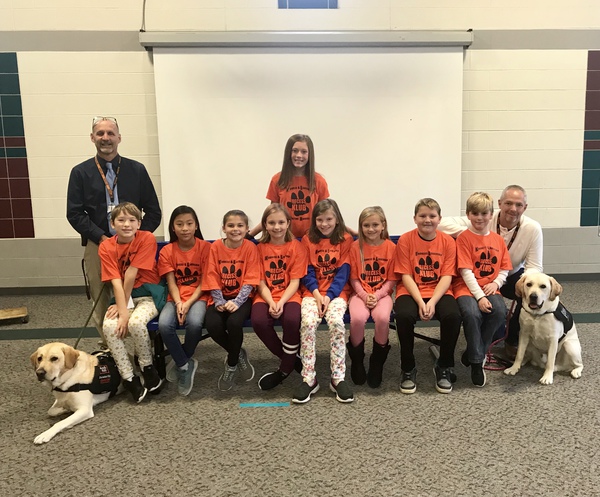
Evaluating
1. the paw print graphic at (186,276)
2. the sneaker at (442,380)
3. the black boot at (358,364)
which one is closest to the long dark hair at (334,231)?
the black boot at (358,364)

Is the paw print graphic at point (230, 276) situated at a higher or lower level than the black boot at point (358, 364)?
higher

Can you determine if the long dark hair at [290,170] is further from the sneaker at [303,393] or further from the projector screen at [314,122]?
the projector screen at [314,122]

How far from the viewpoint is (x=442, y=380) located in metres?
2.94

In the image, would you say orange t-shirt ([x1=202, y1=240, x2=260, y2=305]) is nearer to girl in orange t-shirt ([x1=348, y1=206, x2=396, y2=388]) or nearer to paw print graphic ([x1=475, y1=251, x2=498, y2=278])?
girl in orange t-shirt ([x1=348, y1=206, x2=396, y2=388])

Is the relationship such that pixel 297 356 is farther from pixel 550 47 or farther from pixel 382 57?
pixel 550 47

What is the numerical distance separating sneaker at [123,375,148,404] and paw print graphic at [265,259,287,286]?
3.28 feet

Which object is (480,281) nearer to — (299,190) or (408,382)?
(408,382)

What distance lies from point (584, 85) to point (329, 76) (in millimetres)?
2814

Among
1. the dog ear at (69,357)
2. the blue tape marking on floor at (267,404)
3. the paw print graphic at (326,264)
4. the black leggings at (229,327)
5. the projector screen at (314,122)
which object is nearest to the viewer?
the dog ear at (69,357)

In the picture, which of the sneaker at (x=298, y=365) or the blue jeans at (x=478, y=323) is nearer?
the blue jeans at (x=478, y=323)

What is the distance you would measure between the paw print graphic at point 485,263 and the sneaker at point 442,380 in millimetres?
670

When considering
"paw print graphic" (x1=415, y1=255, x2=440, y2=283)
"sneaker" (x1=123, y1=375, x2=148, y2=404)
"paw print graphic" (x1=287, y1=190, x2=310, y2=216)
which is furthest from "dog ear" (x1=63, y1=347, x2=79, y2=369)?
"paw print graphic" (x1=415, y1=255, x2=440, y2=283)

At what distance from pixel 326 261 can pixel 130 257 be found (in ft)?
4.05

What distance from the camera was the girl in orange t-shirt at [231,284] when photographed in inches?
116
